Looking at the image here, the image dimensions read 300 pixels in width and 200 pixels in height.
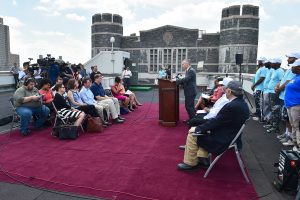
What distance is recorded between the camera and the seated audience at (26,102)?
518 cm

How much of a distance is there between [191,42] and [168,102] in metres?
23.3

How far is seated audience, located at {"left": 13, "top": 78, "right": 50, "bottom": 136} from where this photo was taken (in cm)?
518

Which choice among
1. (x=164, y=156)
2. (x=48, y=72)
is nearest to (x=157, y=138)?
(x=164, y=156)

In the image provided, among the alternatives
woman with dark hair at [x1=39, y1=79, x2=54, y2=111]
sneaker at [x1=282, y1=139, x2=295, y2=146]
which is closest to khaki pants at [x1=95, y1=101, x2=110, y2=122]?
woman with dark hair at [x1=39, y1=79, x2=54, y2=111]

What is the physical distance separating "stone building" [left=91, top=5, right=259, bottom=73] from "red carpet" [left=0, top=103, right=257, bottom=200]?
22.4 metres

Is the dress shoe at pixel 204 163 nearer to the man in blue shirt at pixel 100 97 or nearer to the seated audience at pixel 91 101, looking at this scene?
the seated audience at pixel 91 101

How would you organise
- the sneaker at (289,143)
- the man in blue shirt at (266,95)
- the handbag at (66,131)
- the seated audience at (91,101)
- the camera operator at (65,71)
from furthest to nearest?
the camera operator at (65,71) < the seated audience at (91,101) < the man in blue shirt at (266,95) < the handbag at (66,131) < the sneaker at (289,143)

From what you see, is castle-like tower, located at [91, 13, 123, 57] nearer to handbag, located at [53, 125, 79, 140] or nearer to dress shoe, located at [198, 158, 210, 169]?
handbag, located at [53, 125, 79, 140]

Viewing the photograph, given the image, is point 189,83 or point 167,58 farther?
point 167,58

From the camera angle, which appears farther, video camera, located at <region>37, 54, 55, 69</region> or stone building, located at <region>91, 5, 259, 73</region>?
stone building, located at <region>91, 5, 259, 73</region>

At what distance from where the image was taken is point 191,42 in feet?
92.8

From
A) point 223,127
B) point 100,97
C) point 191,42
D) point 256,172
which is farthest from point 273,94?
point 191,42

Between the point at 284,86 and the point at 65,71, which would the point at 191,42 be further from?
the point at 284,86

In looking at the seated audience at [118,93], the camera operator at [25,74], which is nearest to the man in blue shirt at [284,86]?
the seated audience at [118,93]
